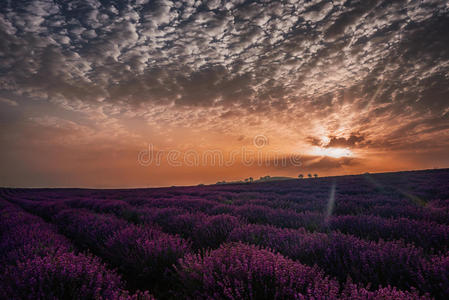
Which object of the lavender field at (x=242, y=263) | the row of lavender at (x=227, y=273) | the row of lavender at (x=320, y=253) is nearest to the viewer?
the row of lavender at (x=227, y=273)

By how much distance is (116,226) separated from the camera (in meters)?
4.05

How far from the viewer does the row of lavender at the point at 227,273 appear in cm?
143

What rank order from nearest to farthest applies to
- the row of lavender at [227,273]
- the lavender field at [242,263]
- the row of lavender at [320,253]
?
the row of lavender at [227,273] < the lavender field at [242,263] < the row of lavender at [320,253]

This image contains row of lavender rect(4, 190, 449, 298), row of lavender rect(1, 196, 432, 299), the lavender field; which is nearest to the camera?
row of lavender rect(1, 196, 432, 299)

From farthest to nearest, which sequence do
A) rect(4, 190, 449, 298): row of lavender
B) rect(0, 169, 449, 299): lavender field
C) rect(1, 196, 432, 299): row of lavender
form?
rect(4, 190, 449, 298): row of lavender < rect(0, 169, 449, 299): lavender field < rect(1, 196, 432, 299): row of lavender

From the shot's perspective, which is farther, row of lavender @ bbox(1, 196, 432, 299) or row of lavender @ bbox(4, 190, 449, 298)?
row of lavender @ bbox(4, 190, 449, 298)

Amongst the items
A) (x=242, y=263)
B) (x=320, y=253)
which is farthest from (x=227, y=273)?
(x=320, y=253)

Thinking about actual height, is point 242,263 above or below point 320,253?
above

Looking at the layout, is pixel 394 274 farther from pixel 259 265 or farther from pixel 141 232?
pixel 141 232

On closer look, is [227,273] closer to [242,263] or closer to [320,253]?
[242,263]

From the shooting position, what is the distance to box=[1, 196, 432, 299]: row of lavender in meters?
1.43

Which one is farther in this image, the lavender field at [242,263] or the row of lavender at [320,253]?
the row of lavender at [320,253]

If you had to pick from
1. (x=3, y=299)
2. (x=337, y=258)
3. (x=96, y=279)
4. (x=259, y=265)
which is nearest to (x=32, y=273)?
(x=3, y=299)

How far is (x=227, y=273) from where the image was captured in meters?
1.70
